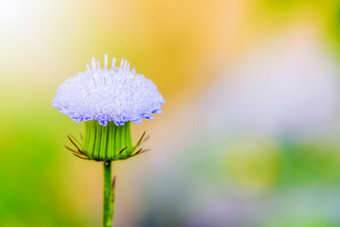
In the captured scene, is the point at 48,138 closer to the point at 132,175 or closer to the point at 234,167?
the point at 132,175

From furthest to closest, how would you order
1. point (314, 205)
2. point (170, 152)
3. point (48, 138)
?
point (170, 152)
point (48, 138)
point (314, 205)

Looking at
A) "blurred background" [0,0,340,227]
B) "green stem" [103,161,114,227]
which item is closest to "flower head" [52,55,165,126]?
"green stem" [103,161,114,227]

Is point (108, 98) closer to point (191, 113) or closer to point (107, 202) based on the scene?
point (107, 202)

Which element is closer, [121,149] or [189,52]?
[121,149]

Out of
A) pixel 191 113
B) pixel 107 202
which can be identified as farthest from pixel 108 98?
pixel 191 113

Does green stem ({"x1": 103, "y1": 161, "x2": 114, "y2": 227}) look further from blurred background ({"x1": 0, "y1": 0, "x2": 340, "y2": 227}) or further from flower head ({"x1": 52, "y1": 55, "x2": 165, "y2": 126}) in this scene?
blurred background ({"x1": 0, "y1": 0, "x2": 340, "y2": 227})

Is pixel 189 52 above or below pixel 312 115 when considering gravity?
above

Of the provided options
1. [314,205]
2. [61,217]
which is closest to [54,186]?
[61,217]
